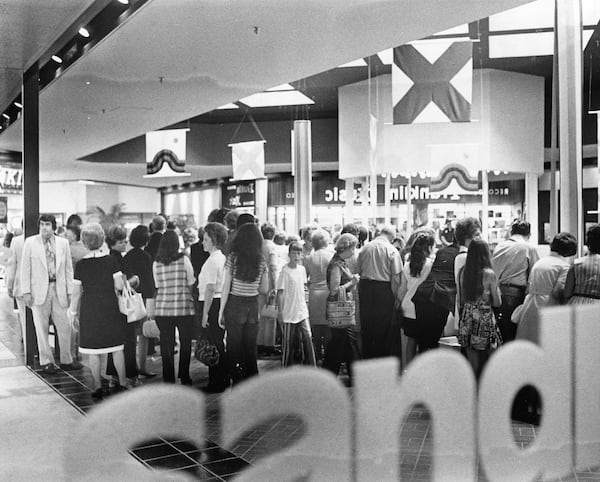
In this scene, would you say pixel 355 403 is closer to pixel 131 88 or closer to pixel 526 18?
pixel 131 88

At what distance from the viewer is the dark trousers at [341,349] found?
4371 mm

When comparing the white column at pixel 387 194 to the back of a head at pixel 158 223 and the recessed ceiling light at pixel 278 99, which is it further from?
the back of a head at pixel 158 223

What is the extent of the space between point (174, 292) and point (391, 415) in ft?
6.18

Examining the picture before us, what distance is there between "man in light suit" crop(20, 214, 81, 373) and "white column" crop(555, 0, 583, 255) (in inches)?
158

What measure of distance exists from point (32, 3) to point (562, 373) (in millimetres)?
4132

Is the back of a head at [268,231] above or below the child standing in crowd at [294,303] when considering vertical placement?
above

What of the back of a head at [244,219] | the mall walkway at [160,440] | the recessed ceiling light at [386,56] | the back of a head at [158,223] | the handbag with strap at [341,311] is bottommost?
the mall walkway at [160,440]

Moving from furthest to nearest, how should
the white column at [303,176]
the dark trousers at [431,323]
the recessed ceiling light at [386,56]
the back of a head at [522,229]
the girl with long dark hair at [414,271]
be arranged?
the white column at [303,176] → the recessed ceiling light at [386,56] → the girl with long dark hair at [414,271] → the back of a head at [522,229] → the dark trousers at [431,323]

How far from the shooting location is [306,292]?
5.32 metres

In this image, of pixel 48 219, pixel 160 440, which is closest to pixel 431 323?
pixel 160 440

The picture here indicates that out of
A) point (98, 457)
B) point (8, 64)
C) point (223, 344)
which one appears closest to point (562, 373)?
point (223, 344)

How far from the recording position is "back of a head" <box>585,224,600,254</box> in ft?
13.2

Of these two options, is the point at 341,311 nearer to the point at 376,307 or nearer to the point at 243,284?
the point at 376,307

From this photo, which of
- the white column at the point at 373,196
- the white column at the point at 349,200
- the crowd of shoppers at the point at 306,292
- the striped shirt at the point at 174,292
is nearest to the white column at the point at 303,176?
the white column at the point at 349,200
